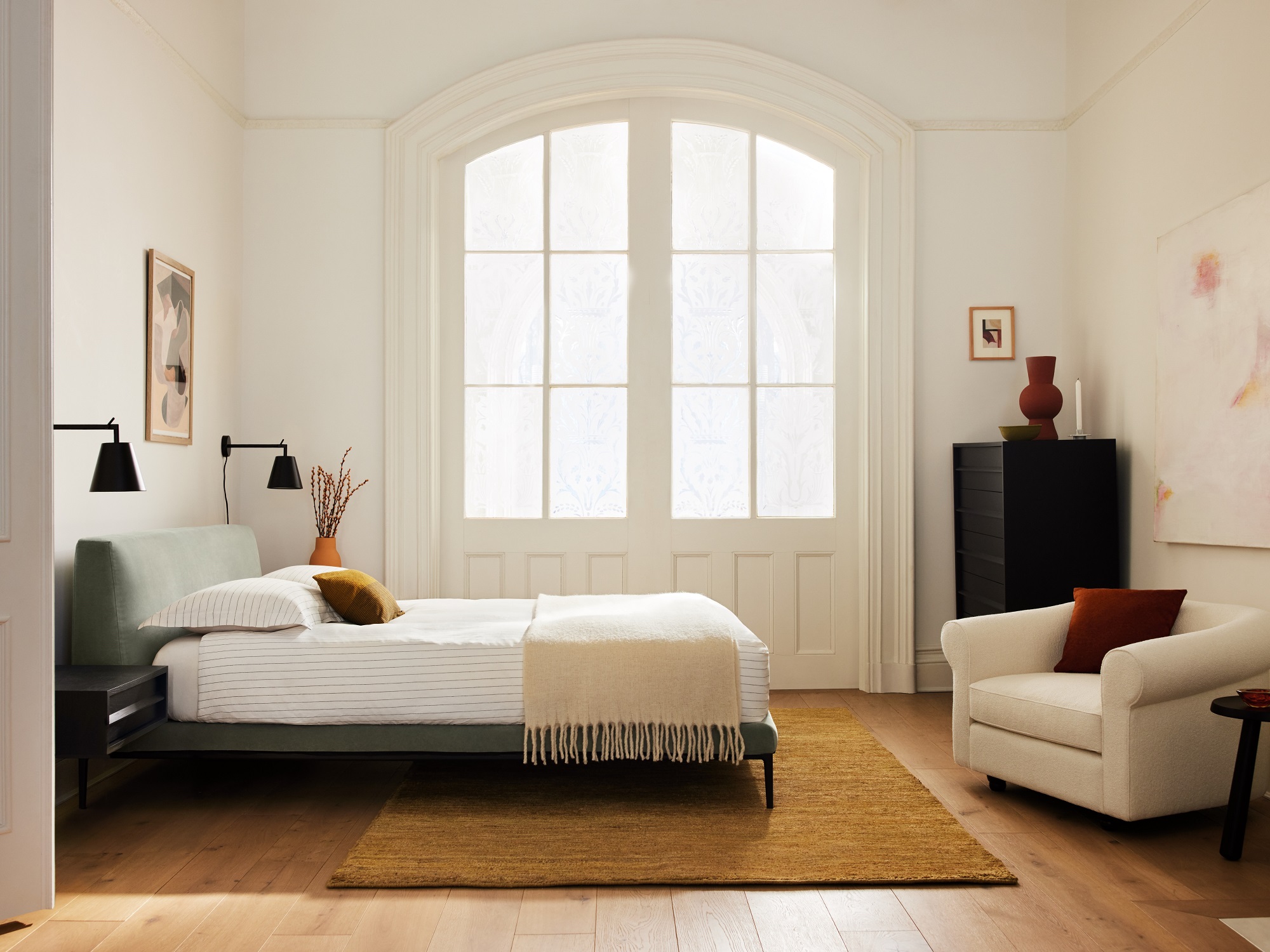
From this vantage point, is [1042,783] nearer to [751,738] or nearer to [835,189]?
[751,738]

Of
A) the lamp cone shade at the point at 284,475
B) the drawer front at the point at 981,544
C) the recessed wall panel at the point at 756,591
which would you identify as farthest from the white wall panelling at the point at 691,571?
the lamp cone shade at the point at 284,475

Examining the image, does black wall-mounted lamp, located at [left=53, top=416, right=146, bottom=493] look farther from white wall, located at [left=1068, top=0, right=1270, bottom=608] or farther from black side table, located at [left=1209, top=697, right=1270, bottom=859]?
white wall, located at [left=1068, top=0, right=1270, bottom=608]

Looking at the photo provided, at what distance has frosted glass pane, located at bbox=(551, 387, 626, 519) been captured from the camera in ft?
15.3

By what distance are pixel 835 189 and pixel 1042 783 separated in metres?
3.05

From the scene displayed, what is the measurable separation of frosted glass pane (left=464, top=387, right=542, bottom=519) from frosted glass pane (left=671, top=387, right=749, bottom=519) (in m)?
0.70

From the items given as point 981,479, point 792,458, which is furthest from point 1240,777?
point 792,458

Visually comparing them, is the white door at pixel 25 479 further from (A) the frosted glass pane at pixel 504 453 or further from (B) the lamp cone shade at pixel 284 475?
(A) the frosted glass pane at pixel 504 453

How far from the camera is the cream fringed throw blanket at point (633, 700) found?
9.39ft

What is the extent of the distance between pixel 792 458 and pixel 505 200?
197cm

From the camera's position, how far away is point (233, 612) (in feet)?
9.84

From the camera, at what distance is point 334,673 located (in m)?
2.92

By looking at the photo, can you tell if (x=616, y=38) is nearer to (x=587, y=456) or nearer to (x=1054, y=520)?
(x=587, y=456)

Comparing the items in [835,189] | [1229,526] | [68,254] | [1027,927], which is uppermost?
[835,189]

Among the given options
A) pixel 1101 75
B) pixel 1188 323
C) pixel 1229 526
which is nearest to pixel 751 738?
pixel 1229 526
